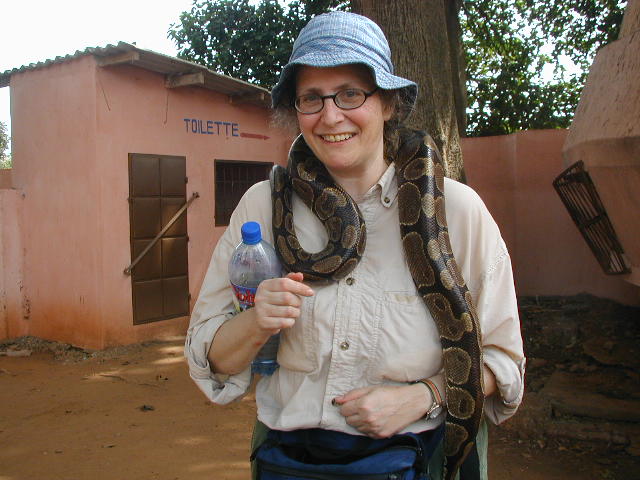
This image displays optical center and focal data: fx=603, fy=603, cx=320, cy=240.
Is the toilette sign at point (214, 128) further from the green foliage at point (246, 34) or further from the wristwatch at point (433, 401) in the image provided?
the wristwatch at point (433, 401)

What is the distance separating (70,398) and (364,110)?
19.1 ft

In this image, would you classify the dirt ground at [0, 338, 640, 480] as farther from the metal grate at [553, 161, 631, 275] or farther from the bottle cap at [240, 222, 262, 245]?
the bottle cap at [240, 222, 262, 245]

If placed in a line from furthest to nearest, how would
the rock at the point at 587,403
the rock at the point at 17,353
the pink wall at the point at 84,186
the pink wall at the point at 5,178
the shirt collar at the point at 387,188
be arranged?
the pink wall at the point at 5,178, the rock at the point at 17,353, the pink wall at the point at 84,186, the rock at the point at 587,403, the shirt collar at the point at 387,188

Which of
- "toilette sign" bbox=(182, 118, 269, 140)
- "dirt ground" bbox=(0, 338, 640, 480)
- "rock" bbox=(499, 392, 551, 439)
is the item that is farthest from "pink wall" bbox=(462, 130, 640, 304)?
"dirt ground" bbox=(0, 338, 640, 480)

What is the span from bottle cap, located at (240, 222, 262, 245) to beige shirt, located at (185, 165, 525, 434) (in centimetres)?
20

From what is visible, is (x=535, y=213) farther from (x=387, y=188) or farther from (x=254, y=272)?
(x=254, y=272)

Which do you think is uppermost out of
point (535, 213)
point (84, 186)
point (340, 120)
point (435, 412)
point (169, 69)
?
point (169, 69)

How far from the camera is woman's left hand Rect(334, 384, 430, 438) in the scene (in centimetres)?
177

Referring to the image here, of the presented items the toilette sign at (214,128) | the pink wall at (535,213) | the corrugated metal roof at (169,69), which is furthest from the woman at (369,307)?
the toilette sign at (214,128)

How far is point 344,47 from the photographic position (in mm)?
1906

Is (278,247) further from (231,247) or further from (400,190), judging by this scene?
(400,190)

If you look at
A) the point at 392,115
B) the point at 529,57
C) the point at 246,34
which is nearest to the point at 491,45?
the point at 529,57

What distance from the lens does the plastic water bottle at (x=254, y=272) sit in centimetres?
192

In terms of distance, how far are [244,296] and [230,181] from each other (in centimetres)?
823
